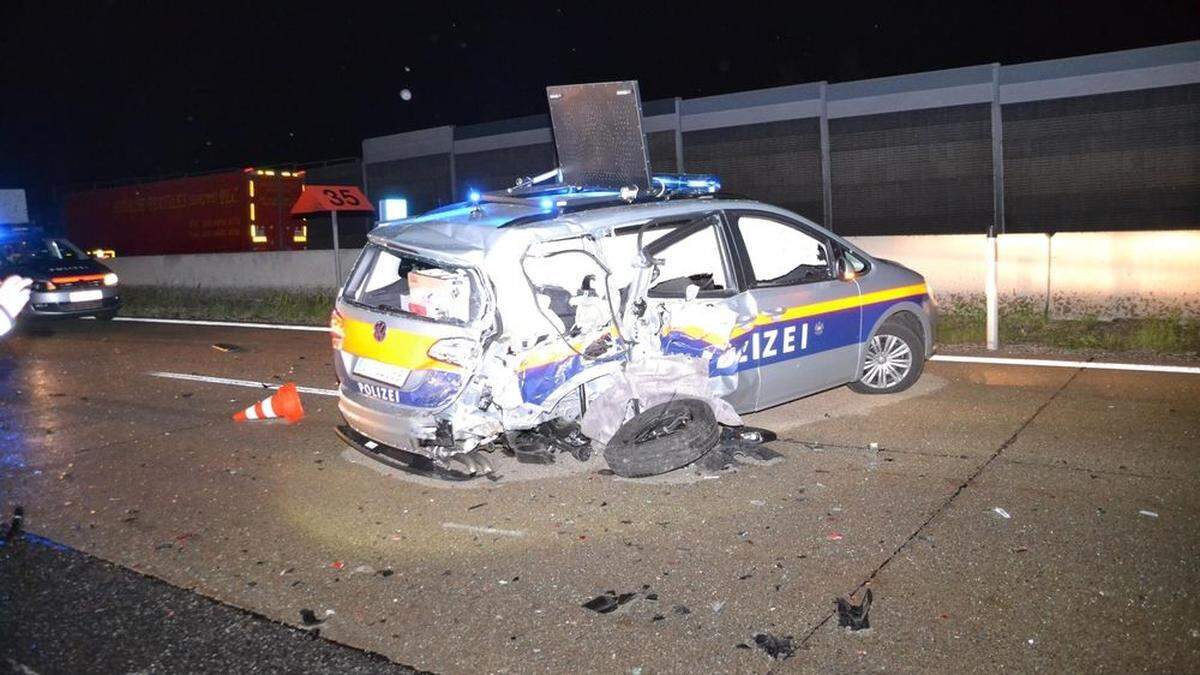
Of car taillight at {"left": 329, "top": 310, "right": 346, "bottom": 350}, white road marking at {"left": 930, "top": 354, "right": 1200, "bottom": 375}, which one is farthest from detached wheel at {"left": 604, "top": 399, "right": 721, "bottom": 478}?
white road marking at {"left": 930, "top": 354, "right": 1200, "bottom": 375}

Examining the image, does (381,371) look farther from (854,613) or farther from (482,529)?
(854,613)

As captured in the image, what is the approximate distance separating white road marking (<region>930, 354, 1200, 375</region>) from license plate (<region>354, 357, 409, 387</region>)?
595 cm

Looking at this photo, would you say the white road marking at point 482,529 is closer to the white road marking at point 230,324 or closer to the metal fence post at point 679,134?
the white road marking at point 230,324

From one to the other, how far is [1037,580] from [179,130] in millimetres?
48712

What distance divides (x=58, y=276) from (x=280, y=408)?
9879 millimetres

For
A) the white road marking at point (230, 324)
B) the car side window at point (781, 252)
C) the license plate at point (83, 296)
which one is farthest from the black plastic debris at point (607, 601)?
the license plate at point (83, 296)

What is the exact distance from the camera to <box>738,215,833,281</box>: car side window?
6699 millimetres

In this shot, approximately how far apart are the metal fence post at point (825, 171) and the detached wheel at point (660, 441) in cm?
1421

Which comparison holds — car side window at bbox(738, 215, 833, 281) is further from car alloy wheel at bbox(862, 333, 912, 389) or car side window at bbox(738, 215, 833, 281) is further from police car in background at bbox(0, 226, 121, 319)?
police car in background at bbox(0, 226, 121, 319)

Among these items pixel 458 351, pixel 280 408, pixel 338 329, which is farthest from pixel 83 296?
pixel 458 351

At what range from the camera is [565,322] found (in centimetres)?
583

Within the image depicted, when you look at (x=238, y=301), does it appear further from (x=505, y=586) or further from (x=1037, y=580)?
(x=1037, y=580)

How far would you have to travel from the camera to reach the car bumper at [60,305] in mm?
14859

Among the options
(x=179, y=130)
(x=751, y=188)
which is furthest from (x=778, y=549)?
(x=179, y=130)
